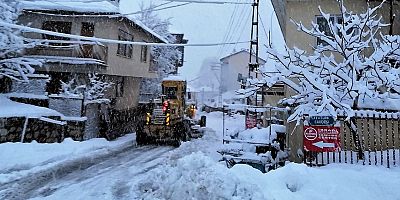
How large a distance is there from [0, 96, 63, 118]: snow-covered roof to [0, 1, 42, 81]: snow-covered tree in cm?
120

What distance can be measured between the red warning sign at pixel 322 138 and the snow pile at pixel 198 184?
2.09 m

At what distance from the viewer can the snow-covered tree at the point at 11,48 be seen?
14898 mm

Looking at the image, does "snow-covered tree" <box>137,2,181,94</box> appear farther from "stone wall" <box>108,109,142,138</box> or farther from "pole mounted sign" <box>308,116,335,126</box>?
"pole mounted sign" <box>308,116,335,126</box>

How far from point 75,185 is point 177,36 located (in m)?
34.9

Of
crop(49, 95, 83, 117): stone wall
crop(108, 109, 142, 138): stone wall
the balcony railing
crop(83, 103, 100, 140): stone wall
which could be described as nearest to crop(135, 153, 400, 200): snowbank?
crop(49, 95, 83, 117): stone wall

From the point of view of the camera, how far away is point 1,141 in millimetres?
13234

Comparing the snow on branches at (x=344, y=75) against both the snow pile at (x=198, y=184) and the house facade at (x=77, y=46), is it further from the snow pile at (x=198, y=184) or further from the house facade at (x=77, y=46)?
the house facade at (x=77, y=46)

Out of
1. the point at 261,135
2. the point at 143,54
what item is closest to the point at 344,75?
the point at 261,135

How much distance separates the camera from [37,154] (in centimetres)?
1201

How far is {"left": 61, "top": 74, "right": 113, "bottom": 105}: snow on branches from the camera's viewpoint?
684 inches

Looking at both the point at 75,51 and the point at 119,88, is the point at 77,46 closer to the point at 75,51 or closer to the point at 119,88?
the point at 75,51

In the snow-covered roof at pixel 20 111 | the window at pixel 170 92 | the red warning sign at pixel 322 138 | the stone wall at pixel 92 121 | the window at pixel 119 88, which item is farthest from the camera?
the window at pixel 119 88

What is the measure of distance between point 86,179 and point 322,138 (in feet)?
20.0

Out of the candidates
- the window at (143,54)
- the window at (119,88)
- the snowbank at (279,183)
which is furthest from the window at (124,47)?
the snowbank at (279,183)
